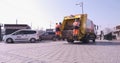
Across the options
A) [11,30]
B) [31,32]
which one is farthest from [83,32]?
[11,30]

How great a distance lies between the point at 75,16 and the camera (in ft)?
87.9

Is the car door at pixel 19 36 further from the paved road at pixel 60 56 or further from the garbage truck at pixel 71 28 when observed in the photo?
the paved road at pixel 60 56

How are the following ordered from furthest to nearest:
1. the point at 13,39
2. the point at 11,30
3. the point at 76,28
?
1. the point at 11,30
2. the point at 13,39
3. the point at 76,28

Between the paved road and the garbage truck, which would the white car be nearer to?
the garbage truck

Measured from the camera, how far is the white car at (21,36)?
106 ft

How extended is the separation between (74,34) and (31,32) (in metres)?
9.27

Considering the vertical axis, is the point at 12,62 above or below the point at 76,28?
below

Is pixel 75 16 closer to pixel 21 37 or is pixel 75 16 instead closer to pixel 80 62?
pixel 21 37

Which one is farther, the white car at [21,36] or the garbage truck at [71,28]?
the white car at [21,36]

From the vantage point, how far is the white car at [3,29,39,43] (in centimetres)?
3241

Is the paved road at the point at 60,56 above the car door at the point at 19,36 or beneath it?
beneath

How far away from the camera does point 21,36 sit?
107 ft

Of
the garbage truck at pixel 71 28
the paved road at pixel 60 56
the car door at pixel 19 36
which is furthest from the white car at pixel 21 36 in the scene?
the paved road at pixel 60 56

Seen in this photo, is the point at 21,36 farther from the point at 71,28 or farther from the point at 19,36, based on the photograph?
the point at 71,28
